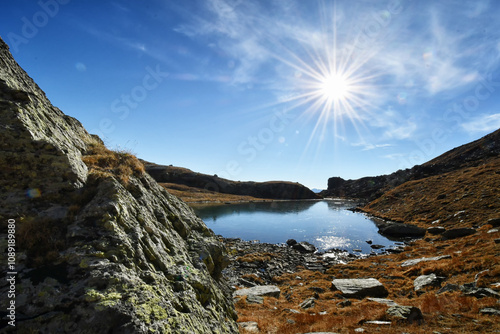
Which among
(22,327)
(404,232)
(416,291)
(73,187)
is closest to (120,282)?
(22,327)

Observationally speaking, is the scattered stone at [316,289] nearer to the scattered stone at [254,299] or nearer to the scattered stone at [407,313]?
the scattered stone at [254,299]

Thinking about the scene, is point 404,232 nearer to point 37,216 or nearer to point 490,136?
point 37,216

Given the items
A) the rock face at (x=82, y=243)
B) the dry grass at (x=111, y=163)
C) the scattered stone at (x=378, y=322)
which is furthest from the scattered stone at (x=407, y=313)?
the dry grass at (x=111, y=163)

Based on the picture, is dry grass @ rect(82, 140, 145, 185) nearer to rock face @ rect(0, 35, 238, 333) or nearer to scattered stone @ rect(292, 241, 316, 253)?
rock face @ rect(0, 35, 238, 333)

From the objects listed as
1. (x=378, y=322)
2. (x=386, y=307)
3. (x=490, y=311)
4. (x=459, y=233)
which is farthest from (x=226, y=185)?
(x=490, y=311)

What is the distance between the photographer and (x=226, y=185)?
18675 centimetres

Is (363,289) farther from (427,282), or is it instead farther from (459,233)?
(459,233)

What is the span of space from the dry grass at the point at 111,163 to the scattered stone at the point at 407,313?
14031mm

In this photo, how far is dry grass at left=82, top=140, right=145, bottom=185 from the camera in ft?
27.3

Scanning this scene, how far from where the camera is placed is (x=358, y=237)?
4819 centimetres

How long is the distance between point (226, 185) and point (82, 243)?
183 meters

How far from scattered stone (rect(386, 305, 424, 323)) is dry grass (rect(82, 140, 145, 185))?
1403 centimetres

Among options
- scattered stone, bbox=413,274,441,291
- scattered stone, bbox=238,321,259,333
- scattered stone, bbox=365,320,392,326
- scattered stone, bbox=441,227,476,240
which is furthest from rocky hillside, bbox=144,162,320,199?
scattered stone, bbox=365,320,392,326

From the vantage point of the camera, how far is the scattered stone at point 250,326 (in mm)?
10897
